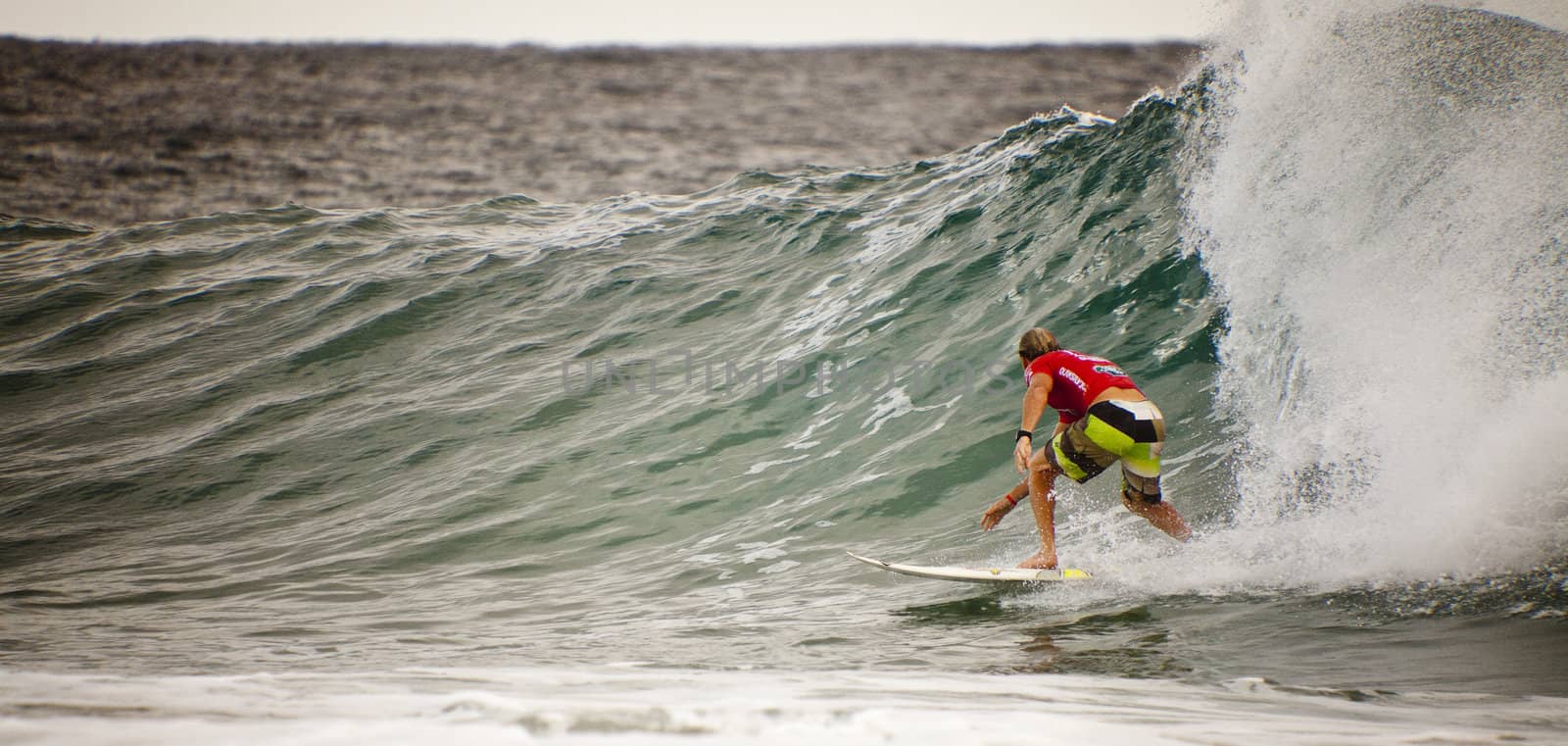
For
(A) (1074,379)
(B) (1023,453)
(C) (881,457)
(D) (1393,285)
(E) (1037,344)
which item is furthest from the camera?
(C) (881,457)

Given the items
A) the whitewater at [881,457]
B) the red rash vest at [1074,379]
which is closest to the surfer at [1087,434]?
the red rash vest at [1074,379]

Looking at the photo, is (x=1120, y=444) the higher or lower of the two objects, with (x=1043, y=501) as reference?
higher

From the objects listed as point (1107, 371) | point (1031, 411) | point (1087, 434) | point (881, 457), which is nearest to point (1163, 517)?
point (1087, 434)

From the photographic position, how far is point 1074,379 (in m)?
5.43

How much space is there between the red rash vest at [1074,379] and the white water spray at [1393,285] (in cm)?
115

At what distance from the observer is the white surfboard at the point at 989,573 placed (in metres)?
5.32

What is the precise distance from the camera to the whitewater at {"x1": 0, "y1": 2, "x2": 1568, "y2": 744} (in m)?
3.22

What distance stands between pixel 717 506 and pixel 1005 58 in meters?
53.7

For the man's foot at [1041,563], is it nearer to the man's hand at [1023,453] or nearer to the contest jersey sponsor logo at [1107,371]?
the man's hand at [1023,453]

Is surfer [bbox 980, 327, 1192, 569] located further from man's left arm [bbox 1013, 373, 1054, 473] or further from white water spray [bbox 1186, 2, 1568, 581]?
white water spray [bbox 1186, 2, 1568, 581]

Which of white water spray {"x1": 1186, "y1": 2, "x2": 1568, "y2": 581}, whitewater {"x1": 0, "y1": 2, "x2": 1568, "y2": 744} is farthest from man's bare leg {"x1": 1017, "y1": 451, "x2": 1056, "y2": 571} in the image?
white water spray {"x1": 1186, "y1": 2, "x2": 1568, "y2": 581}

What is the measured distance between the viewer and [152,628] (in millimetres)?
5633

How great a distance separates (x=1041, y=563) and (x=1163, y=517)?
76 cm

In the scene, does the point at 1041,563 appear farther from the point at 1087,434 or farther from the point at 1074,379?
the point at 1074,379
